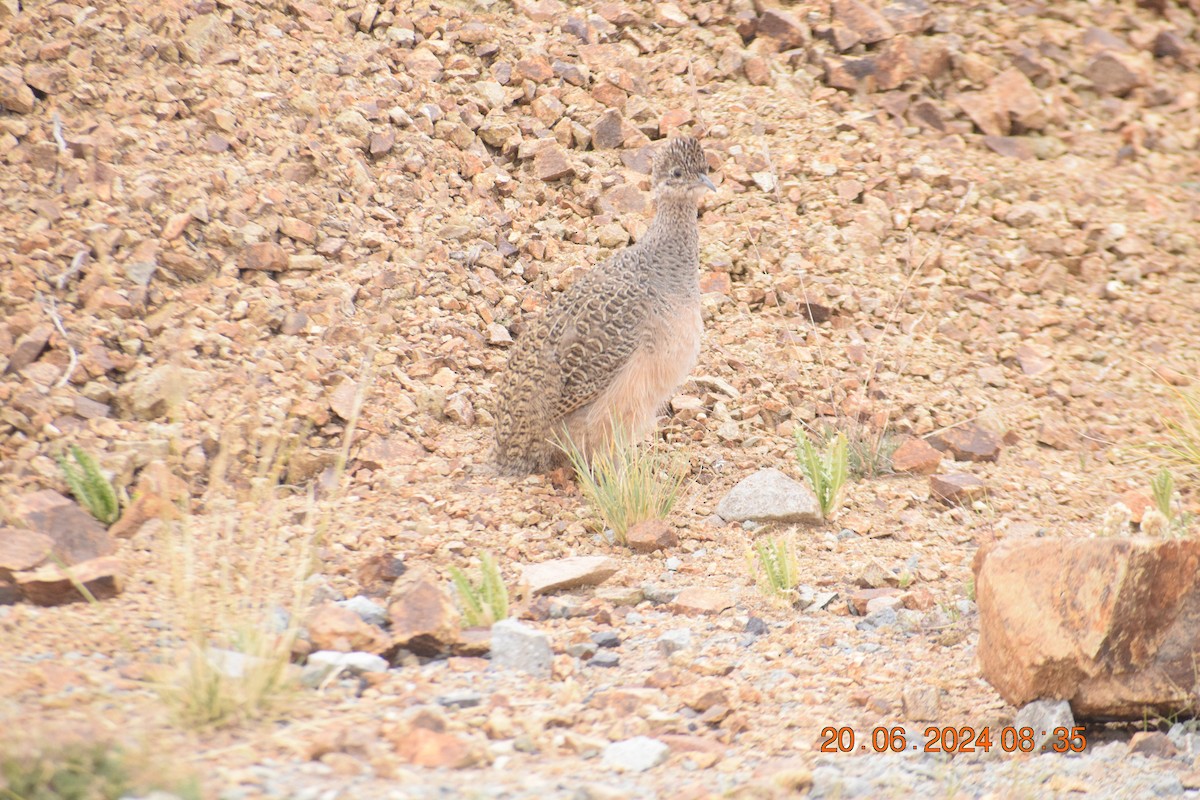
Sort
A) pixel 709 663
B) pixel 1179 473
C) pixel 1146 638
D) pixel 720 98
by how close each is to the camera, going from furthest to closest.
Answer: pixel 720 98
pixel 1179 473
pixel 709 663
pixel 1146 638

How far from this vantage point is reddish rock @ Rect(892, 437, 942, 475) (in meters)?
6.62

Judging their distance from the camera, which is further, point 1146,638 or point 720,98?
point 720,98

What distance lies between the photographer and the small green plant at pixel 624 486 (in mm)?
5695

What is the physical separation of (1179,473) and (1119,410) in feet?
2.65

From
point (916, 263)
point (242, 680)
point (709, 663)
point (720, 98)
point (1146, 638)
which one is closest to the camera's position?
point (242, 680)

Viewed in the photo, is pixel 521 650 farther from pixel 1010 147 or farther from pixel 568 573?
pixel 1010 147

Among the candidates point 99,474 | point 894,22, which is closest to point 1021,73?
point 894,22

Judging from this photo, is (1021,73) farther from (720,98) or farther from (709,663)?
→ (709,663)

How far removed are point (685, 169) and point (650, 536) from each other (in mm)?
2193

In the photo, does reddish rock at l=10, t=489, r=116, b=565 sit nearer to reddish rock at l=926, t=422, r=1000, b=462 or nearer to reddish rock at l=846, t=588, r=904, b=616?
reddish rock at l=846, t=588, r=904, b=616

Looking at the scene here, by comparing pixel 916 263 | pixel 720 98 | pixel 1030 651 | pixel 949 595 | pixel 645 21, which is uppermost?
pixel 645 21

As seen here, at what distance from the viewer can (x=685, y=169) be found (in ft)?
21.0

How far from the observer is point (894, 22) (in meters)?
9.02

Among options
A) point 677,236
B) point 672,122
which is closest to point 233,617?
point 677,236
